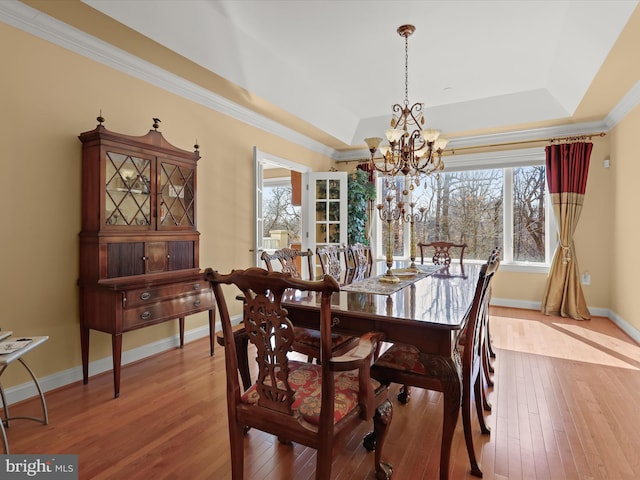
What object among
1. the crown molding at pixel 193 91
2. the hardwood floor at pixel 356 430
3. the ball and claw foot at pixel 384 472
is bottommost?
the hardwood floor at pixel 356 430

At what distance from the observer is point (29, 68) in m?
2.39

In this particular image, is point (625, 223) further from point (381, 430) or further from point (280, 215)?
point (280, 215)

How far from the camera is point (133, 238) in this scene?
9.17ft

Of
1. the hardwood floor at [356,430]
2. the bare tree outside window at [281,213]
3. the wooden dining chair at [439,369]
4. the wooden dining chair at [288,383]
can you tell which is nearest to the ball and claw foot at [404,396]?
the hardwood floor at [356,430]

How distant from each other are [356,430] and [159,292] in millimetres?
1773

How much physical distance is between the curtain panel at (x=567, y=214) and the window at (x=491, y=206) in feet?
0.92

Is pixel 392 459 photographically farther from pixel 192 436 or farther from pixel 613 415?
pixel 613 415

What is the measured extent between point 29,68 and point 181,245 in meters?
1.63

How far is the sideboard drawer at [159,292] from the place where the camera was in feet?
8.44

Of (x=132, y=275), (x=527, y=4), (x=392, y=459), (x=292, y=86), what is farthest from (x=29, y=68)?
(x=527, y=4)

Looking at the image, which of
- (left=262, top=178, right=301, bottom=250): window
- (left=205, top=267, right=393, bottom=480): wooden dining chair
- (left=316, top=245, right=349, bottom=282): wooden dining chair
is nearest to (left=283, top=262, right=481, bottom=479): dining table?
(left=205, top=267, right=393, bottom=480): wooden dining chair

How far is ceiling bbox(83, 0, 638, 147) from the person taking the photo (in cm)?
269

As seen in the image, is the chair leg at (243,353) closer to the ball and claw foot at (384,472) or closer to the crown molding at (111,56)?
the ball and claw foot at (384,472)

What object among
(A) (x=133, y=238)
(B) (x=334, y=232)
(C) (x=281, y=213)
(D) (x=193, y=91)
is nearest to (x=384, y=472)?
(A) (x=133, y=238)
